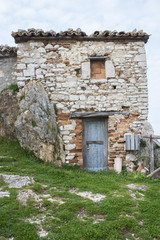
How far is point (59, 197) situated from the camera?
4.35 metres

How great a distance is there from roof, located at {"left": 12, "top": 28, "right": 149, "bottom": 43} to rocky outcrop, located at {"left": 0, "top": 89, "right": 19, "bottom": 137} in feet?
6.92

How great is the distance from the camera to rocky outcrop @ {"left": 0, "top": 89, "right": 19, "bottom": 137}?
7.73 metres

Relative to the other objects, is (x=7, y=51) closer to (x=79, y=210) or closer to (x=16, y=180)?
(x=16, y=180)

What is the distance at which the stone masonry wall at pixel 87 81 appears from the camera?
7660 mm

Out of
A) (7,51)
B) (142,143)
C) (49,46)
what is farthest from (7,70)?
(142,143)

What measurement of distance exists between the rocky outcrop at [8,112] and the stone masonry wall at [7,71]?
590 millimetres

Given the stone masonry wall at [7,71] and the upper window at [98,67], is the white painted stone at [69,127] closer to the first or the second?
the upper window at [98,67]

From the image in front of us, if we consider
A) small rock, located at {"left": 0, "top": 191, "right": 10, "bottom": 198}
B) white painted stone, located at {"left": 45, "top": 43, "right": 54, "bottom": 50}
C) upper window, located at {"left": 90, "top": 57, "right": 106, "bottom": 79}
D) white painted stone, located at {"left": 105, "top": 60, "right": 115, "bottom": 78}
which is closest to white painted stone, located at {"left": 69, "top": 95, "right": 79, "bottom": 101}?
upper window, located at {"left": 90, "top": 57, "right": 106, "bottom": 79}

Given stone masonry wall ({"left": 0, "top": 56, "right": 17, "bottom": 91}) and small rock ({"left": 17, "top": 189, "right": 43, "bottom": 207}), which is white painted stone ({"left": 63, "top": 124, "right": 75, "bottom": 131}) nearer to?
stone masonry wall ({"left": 0, "top": 56, "right": 17, "bottom": 91})

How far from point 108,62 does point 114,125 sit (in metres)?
2.37

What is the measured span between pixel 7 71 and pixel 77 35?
332 cm

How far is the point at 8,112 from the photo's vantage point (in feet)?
26.1

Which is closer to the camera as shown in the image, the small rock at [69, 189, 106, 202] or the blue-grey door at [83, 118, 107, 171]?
the small rock at [69, 189, 106, 202]

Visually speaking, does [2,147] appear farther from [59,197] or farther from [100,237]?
[100,237]
